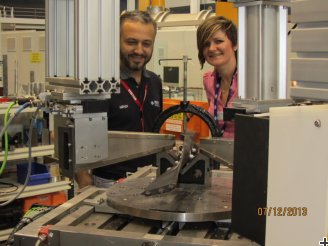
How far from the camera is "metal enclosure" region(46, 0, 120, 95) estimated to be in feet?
3.88

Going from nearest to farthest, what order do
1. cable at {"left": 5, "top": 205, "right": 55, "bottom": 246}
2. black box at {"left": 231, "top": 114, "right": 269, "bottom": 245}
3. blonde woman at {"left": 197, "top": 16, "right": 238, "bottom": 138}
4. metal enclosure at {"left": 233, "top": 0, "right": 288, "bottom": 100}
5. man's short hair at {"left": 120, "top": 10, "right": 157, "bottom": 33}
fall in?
black box at {"left": 231, "top": 114, "right": 269, "bottom": 245}
metal enclosure at {"left": 233, "top": 0, "right": 288, "bottom": 100}
cable at {"left": 5, "top": 205, "right": 55, "bottom": 246}
blonde woman at {"left": 197, "top": 16, "right": 238, "bottom": 138}
man's short hair at {"left": 120, "top": 10, "right": 157, "bottom": 33}

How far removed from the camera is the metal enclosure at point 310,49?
A: 0.90 metres

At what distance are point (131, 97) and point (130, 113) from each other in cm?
9

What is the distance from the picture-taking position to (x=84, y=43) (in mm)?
1185

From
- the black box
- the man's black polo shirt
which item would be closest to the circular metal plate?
the black box

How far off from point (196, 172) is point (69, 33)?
54 cm

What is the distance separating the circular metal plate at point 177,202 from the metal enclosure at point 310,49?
0.41 metres

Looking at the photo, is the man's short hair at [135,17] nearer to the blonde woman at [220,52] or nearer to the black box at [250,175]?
the blonde woman at [220,52]

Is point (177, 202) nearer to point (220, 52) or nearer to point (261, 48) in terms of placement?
point (261, 48)

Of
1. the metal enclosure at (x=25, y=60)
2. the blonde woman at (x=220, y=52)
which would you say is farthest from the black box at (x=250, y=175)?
the metal enclosure at (x=25, y=60)

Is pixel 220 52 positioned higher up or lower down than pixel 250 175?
higher up

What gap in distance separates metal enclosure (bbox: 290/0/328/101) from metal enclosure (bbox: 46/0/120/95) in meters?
0.47

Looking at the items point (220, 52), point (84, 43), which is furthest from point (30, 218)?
point (220, 52)
